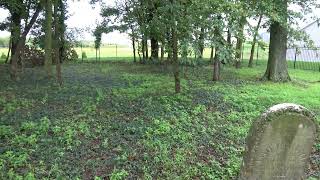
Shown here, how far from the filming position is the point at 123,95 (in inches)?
448

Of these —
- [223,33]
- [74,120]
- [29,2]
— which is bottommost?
[74,120]

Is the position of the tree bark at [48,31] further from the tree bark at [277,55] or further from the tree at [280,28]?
the tree bark at [277,55]

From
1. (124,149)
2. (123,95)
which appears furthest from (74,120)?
(123,95)

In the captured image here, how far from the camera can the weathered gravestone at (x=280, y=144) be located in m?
5.63

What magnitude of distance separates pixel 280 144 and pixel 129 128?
143 inches

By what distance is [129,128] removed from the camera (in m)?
8.62

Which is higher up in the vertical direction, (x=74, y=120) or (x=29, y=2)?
(x=29, y=2)

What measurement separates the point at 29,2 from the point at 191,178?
36.6 ft

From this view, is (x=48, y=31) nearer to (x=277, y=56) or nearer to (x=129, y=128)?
(x=129, y=128)

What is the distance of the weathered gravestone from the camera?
18.5 feet

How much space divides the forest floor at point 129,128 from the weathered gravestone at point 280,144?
127 cm

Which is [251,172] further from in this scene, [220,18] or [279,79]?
[279,79]

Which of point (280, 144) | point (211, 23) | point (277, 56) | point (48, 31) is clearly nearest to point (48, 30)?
point (48, 31)

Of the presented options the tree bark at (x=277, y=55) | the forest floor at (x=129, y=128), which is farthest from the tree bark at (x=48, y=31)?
the tree bark at (x=277, y=55)
